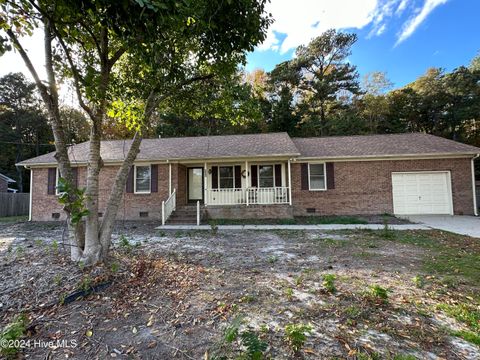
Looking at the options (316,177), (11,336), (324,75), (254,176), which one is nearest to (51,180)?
(254,176)

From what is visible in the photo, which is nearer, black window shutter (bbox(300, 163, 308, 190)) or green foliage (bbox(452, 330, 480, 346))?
green foliage (bbox(452, 330, 480, 346))

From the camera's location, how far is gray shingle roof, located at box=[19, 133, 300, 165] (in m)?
11.4

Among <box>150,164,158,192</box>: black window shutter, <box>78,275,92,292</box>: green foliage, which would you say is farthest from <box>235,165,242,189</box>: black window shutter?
<box>78,275,92,292</box>: green foliage

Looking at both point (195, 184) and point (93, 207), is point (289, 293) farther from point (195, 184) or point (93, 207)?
point (195, 184)

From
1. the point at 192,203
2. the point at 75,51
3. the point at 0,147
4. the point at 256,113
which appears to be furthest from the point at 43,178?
the point at 0,147

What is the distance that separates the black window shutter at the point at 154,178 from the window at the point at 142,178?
200 mm

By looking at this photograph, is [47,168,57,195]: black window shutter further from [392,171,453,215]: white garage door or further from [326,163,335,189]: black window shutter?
[392,171,453,215]: white garage door

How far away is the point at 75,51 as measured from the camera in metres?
4.46

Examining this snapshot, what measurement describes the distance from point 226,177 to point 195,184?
1787 millimetres

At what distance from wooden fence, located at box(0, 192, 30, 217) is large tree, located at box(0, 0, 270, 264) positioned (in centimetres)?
1647

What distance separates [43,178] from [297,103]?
21.1 metres

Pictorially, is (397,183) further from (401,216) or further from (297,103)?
(297,103)

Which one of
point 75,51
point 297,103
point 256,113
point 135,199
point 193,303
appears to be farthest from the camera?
point 297,103

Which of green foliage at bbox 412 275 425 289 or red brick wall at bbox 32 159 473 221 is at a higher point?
red brick wall at bbox 32 159 473 221
